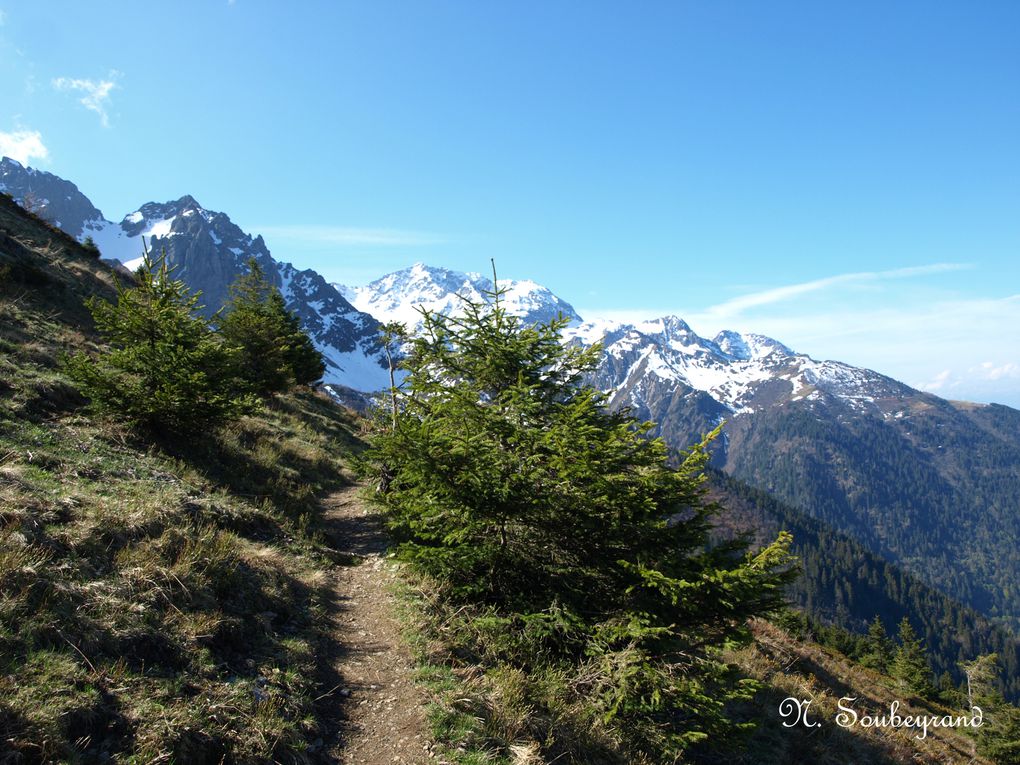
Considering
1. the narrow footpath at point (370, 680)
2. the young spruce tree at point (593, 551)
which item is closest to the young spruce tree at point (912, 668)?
the young spruce tree at point (593, 551)

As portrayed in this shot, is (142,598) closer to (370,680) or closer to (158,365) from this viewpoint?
(370,680)

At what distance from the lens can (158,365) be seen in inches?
480

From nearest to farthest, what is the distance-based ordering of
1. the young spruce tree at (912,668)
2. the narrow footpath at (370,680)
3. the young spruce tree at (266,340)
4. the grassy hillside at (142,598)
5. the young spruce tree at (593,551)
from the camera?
the grassy hillside at (142,598)
the narrow footpath at (370,680)
the young spruce tree at (593,551)
the young spruce tree at (266,340)
the young spruce tree at (912,668)

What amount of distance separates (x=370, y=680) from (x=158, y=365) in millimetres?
9553

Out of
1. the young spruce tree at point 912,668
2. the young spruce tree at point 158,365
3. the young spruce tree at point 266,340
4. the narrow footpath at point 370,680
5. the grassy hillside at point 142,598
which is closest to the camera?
the grassy hillside at point 142,598

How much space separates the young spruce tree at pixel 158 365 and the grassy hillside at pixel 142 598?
0.75 m

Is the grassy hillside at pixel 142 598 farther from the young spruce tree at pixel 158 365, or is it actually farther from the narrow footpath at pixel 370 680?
→ the young spruce tree at pixel 158 365

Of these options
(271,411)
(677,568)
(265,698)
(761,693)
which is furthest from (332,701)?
(271,411)

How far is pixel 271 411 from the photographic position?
2412cm

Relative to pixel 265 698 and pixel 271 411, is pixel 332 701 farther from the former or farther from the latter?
pixel 271 411

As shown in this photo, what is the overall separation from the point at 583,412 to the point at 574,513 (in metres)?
1.82

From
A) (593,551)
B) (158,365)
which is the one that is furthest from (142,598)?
(158,365)

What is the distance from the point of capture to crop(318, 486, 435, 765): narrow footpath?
606 cm

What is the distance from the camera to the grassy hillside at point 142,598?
4.85 metres
